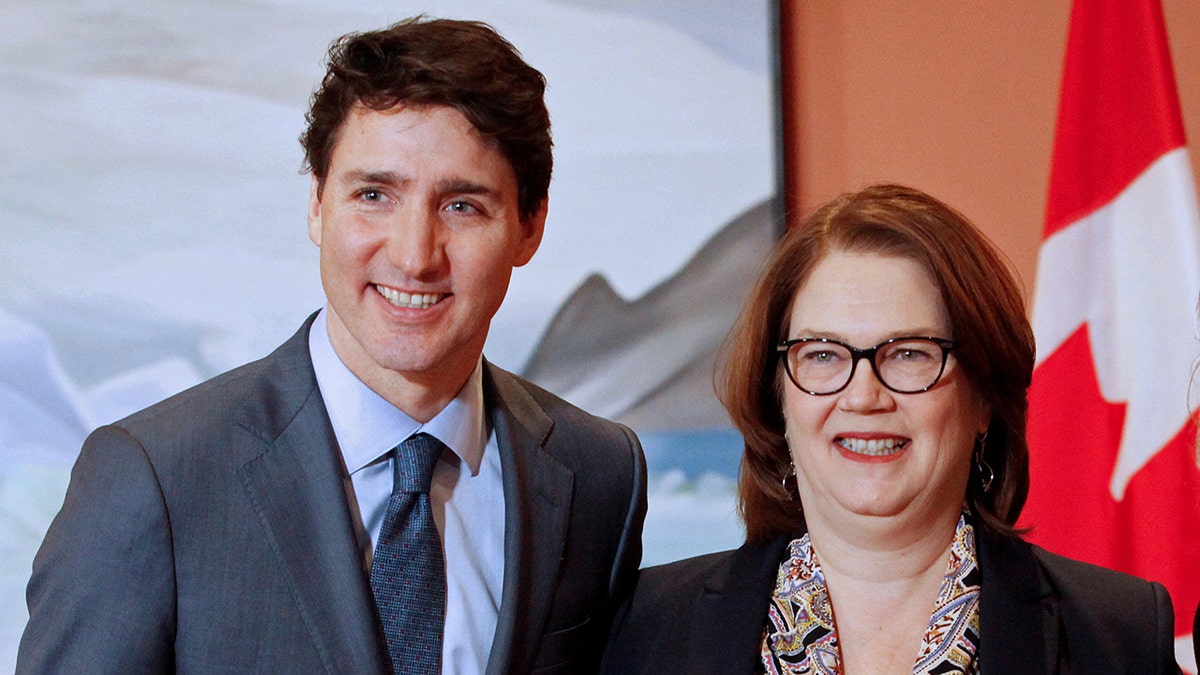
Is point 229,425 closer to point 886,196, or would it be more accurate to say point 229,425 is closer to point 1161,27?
point 886,196

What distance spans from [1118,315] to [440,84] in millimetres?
1825

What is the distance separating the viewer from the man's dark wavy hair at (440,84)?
5.44 feet

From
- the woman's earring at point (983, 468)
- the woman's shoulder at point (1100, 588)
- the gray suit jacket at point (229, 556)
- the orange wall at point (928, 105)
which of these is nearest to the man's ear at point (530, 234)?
the gray suit jacket at point (229, 556)

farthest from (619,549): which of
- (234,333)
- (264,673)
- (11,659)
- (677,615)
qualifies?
(11,659)

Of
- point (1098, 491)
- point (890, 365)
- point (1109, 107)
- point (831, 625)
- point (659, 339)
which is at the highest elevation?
point (1109, 107)

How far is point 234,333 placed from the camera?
2.73 metres

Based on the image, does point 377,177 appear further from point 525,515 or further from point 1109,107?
point 1109,107

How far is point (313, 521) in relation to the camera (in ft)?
5.18

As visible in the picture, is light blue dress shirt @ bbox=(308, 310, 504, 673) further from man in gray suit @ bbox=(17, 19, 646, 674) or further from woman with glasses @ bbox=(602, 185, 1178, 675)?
woman with glasses @ bbox=(602, 185, 1178, 675)

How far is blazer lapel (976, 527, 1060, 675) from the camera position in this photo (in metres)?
1.63

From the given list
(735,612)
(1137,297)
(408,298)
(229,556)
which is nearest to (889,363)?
(735,612)

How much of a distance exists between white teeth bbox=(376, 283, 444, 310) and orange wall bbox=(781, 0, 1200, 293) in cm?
155

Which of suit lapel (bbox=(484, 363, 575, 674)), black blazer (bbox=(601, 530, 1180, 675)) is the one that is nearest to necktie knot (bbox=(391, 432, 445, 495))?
suit lapel (bbox=(484, 363, 575, 674))

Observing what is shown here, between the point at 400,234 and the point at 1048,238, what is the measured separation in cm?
179
